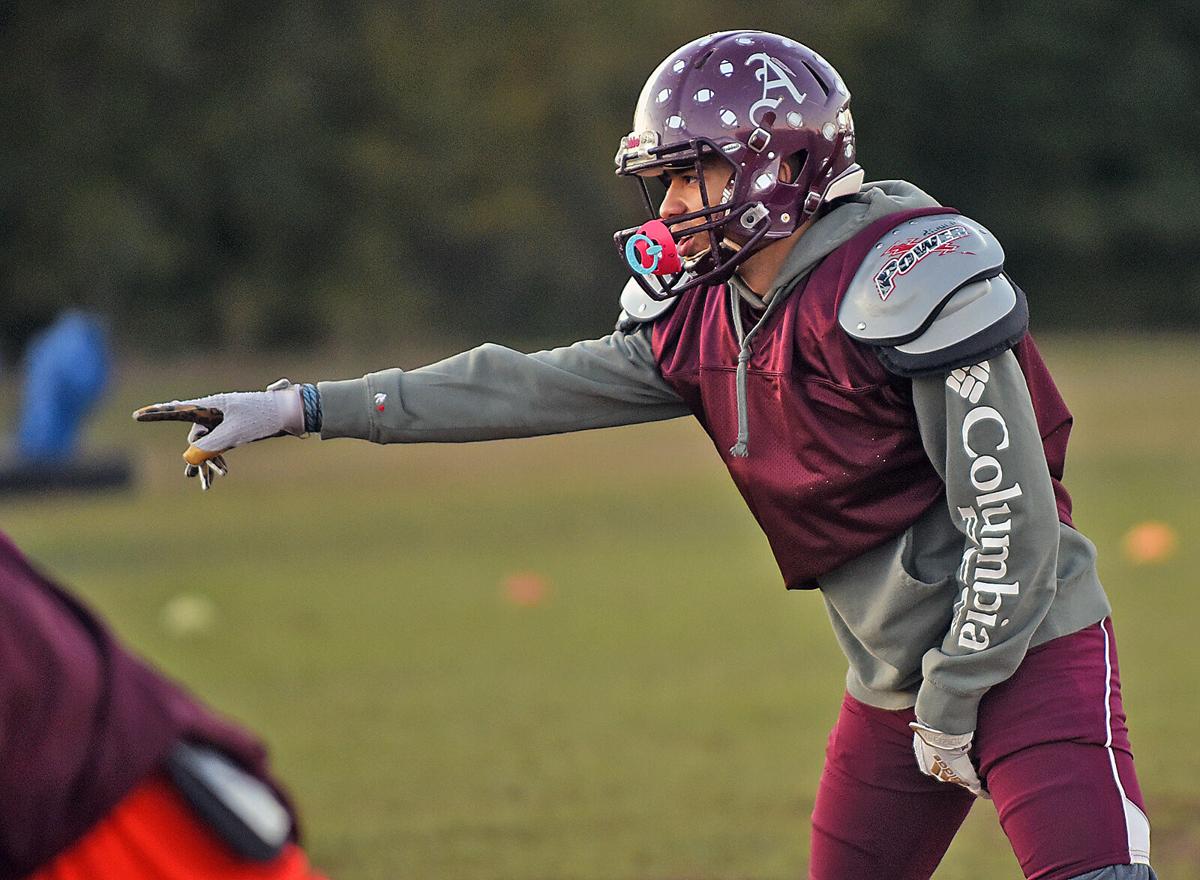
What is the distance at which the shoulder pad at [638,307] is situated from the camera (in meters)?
3.73

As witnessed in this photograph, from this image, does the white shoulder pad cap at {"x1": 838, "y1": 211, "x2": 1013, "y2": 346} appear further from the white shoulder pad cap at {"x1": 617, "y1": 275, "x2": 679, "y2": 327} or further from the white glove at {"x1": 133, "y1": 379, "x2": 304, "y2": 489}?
the white glove at {"x1": 133, "y1": 379, "x2": 304, "y2": 489}

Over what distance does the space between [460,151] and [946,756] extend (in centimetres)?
3363

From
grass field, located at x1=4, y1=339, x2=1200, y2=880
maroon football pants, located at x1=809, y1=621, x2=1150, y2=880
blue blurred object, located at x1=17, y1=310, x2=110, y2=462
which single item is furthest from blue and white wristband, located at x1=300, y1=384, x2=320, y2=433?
blue blurred object, located at x1=17, y1=310, x2=110, y2=462

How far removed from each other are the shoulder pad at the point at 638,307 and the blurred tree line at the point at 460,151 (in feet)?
94.8

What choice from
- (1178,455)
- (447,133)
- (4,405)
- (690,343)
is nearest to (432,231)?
(447,133)

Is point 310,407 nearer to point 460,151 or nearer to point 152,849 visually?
point 152,849

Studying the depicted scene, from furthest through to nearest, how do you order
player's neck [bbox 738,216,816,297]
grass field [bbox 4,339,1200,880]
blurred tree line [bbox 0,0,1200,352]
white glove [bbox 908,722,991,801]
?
blurred tree line [bbox 0,0,1200,352] → grass field [bbox 4,339,1200,880] → player's neck [bbox 738,216,816,297] → white glove [bbox 908,722,991,801]

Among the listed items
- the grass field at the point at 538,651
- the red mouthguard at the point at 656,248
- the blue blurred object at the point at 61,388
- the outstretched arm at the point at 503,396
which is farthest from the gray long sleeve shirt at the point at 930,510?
the blue blurred object at the point at 61,388

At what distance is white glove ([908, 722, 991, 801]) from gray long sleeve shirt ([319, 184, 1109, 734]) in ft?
0.08

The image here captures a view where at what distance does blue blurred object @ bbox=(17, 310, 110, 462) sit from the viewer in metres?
15.9

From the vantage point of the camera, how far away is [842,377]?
132 inches

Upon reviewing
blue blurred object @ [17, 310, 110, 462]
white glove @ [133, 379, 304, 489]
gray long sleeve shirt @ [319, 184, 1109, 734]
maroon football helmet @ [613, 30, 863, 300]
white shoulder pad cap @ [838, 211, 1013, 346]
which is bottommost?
blue blurred object @ [17, 310, 110, 462]

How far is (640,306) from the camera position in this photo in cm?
376

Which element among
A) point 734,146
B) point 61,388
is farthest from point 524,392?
point 61,388
